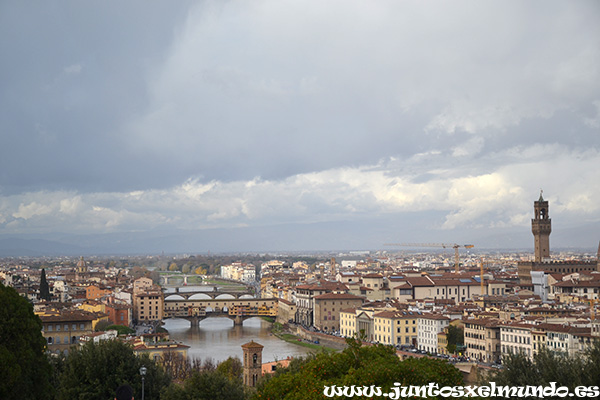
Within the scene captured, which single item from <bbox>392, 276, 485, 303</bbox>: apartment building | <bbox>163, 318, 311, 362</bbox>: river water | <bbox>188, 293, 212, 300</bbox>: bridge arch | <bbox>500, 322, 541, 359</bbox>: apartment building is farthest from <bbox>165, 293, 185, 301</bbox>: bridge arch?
<bbox>500, 322, 541, 359</bbox>: apartment building

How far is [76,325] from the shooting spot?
25797 millimetres

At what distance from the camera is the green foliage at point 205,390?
46.4ft

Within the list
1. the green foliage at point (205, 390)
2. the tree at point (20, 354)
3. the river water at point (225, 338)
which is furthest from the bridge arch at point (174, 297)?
the tree at point (20, 354)

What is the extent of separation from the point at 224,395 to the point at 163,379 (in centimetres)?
179

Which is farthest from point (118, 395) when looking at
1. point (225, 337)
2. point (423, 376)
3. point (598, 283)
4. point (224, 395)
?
point (598, 283)

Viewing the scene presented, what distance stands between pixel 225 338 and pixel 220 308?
1568cm

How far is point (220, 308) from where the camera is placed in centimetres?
5775

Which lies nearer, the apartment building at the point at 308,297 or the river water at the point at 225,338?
the river water at the point at 225,338

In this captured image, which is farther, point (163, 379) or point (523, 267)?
point (523, 267)

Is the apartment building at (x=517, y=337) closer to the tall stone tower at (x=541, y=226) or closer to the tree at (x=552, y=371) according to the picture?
the tree at (x=552, y=371)

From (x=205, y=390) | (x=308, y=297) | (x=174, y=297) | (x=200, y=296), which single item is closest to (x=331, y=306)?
(x=308, y=297)

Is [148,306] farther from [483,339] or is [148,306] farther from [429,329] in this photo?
[483,339]

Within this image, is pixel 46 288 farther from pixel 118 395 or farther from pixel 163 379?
pixel 118 395

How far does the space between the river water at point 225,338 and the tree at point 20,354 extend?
18.5 m
